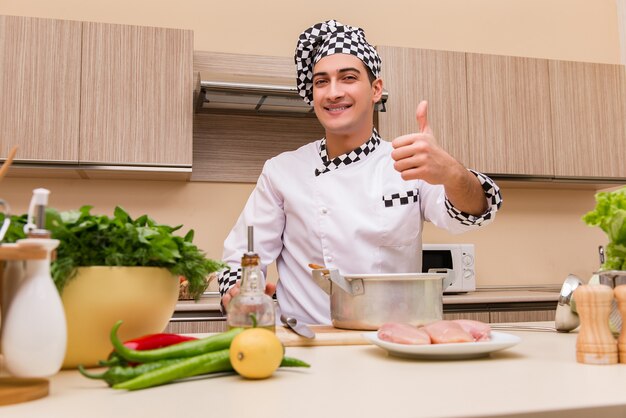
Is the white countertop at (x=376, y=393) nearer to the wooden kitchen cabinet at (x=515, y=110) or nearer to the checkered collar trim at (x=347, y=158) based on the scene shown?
the checkered collar trim at (x=347, y=158)

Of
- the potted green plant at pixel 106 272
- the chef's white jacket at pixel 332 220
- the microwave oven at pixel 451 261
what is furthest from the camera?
the microwave oven at pixel 451 261

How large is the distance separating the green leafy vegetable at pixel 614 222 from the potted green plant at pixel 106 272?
0.72m

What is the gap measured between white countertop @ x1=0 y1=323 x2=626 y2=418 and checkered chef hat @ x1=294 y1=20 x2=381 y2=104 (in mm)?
1064

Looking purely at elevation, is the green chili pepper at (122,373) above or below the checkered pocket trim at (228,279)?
below

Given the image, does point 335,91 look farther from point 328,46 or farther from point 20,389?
point 20,389

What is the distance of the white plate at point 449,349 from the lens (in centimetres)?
89

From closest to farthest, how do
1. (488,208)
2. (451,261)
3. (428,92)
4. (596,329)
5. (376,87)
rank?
1. (596,329)
2. (488,208)
3. (376,87)
4. (451,261)
5. (428,92)

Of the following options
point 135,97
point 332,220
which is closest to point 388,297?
point 332,220

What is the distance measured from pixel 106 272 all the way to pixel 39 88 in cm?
207

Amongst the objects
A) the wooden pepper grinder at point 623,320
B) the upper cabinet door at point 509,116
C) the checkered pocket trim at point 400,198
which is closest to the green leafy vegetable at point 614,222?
the wooden pepper grinder at point 623,320

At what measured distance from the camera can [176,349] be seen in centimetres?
77

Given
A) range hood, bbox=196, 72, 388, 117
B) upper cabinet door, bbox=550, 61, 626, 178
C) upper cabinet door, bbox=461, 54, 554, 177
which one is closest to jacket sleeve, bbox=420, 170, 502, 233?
range hood, bbox=196, 72, 388, 117

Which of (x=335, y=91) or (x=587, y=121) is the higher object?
(x=587, y=121)

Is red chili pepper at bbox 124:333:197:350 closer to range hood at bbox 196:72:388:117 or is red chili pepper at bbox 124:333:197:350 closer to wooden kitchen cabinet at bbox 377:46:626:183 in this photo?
range hood at bbox 196:72:388:117
